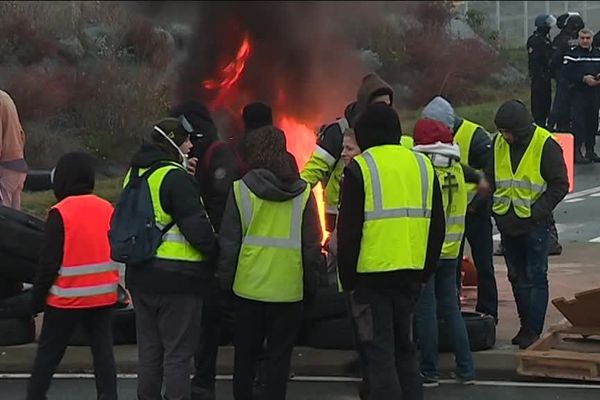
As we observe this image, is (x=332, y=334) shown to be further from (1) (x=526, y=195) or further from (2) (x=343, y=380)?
(1) (x=526, y=195)

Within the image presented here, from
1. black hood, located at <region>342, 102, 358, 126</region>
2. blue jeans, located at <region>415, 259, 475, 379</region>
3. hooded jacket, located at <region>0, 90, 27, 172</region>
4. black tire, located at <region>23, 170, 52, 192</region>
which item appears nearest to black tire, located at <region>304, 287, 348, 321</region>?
blue jeans, located at <region>415, 259, 475, 379</region>

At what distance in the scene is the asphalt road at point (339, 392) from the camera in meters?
7.03

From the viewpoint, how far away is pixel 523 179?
7.63m

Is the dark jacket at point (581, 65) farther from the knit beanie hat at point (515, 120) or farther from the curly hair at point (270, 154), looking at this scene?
the curly hair at point (270, 154)

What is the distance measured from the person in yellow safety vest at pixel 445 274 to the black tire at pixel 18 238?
2682 millimetres

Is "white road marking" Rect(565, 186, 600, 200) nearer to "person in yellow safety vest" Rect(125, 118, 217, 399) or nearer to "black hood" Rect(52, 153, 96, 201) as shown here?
"person in yellow safety vest" Rect(125, 118, 217, 399)

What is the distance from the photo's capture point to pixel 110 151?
18391mm

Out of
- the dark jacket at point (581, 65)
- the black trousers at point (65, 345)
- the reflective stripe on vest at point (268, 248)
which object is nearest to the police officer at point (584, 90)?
the dark jacket at point (581, 65)

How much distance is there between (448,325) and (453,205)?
0.78 meters

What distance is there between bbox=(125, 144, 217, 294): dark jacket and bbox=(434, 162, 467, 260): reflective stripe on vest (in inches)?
67.2

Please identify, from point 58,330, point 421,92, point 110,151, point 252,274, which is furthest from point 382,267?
point 110,151

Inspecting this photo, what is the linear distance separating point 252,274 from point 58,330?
112cm

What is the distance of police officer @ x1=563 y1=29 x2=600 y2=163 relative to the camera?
1564 centimetres

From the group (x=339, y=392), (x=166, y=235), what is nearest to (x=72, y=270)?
(x=166, y=235)
